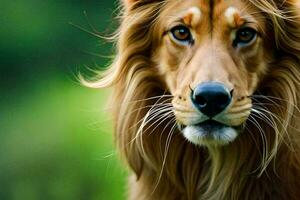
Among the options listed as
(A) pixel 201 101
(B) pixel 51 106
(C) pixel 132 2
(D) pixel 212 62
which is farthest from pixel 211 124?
(B) pixel 51 106

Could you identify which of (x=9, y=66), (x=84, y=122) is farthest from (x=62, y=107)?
(x=9, y=66)

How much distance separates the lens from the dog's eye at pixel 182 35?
9273 mm

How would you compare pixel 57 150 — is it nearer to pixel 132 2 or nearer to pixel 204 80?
pixel 132 2

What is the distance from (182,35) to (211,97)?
575 mm

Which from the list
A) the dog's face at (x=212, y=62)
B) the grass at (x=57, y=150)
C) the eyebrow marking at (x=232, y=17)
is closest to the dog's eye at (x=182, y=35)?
the dog's face at (x=212, y=62)

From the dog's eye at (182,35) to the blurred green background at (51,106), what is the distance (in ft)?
9.94

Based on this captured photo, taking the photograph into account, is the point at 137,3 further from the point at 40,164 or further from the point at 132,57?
the point at 40,164

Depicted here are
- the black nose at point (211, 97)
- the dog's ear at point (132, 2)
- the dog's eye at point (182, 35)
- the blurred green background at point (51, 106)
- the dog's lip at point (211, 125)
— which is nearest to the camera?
the black nose at point (211, 97)

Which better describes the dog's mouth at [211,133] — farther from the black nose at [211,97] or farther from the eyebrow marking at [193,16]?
the eyebrow marking at [193,16]

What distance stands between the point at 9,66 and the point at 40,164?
13.4ft

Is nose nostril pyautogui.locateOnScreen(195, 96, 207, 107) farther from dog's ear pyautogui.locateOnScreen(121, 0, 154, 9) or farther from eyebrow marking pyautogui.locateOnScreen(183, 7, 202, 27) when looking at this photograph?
dog's ear pyautogui.locateOnScreen(121, 0, 154, 9)

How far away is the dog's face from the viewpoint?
8.93 metres

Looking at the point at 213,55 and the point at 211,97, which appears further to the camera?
the point at 213,55

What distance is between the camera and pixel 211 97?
8844mm
